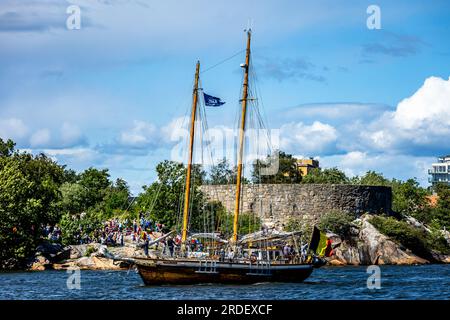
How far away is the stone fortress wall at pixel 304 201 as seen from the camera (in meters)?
75.5

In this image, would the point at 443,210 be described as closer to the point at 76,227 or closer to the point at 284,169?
the point at 284,169

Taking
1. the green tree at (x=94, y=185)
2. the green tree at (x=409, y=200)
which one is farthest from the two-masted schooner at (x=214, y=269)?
the green tree at (x=409, y=200)

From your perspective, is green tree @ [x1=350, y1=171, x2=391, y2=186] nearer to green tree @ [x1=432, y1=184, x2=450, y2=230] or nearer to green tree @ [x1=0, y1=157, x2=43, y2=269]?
green tree @ [x1=432, y1=184, x2=450, y2=230]

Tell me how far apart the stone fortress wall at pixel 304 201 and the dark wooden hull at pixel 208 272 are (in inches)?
985

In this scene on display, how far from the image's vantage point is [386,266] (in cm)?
6694

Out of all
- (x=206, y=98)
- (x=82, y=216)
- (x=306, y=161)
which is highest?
(x=306, y=161)

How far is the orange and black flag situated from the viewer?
5088 centimetres

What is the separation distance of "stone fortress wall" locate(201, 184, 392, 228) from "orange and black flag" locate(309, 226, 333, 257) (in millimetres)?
22366

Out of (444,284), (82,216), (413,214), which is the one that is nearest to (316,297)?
(444,284)

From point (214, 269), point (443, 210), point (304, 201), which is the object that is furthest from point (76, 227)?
point (443, 210)

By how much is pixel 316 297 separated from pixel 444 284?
10.6 metres

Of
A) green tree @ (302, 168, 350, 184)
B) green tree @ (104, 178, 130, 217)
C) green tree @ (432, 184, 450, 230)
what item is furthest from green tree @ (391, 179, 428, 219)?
green tree @ (104, 178, 130, 217)

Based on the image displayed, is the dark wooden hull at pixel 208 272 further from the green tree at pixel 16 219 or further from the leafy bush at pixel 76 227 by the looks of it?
the leafy bush at pixel 76 227

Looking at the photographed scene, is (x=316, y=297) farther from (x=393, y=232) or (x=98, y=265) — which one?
(x=393, y=232)
